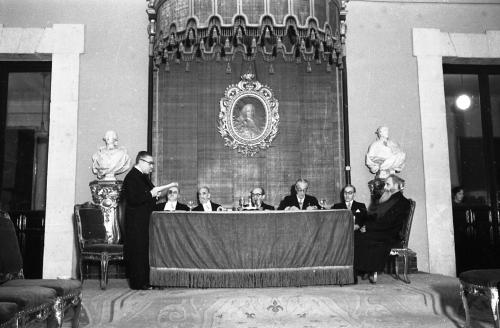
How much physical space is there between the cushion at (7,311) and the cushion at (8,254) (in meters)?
1.07

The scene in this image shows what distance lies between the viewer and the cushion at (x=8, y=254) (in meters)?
4.21

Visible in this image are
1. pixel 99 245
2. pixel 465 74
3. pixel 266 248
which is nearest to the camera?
pixel 266 248

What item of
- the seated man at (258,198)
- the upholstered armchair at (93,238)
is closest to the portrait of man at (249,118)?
the seated man at (258,198)

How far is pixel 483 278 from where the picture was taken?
14.0 ft

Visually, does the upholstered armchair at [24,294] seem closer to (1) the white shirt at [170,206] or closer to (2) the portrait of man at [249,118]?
(1) the white shirt at [170,206]

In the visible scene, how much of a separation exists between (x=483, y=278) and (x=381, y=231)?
81.5 inches

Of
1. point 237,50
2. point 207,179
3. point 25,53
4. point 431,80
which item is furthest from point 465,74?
point 25,53

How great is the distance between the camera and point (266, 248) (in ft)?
18.1

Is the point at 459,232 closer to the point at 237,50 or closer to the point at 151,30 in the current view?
the point at 237,50

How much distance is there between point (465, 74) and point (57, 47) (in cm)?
626

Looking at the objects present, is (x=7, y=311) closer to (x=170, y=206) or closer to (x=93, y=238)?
(x=93, y=238)

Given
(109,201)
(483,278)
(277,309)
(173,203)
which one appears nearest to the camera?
(483,278)

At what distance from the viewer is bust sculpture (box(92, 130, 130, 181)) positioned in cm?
729

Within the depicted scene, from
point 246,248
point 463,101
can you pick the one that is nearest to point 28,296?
point 246,248
